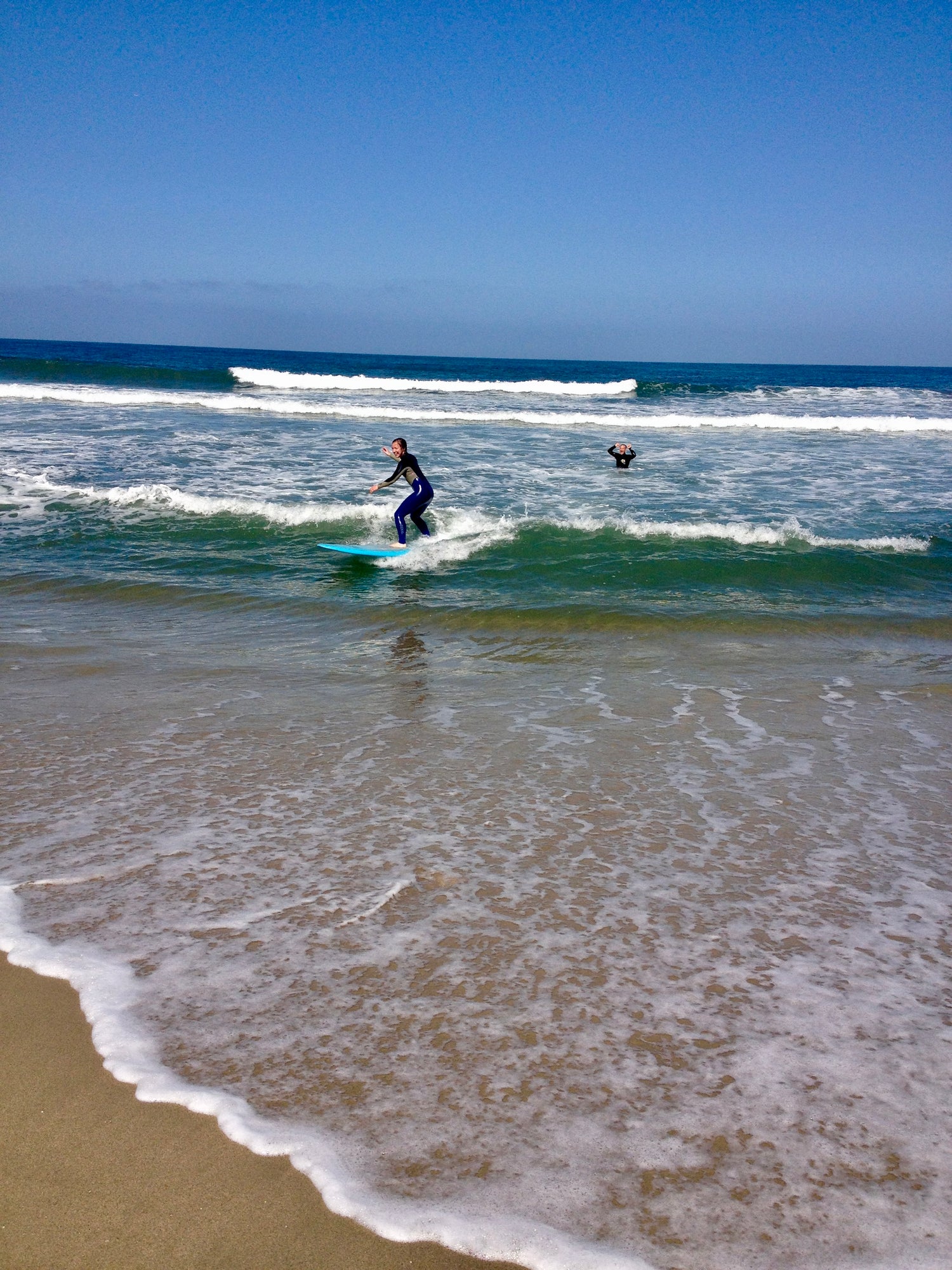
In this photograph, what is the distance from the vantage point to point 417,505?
1241 cm

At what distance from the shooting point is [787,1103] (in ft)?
8.50

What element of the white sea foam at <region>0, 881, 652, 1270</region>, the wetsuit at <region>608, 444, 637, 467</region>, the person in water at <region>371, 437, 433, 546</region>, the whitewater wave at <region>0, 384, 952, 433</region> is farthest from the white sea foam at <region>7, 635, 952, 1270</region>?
the whitewater wave at <region>0, 384, 952, 433</region>

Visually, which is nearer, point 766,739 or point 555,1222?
point 555,1222

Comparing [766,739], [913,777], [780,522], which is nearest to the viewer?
[913,777]

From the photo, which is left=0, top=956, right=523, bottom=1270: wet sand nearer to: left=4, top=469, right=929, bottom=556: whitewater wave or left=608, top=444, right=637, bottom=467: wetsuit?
left=4, top=469, right=929, bottom=556: whitewater wave

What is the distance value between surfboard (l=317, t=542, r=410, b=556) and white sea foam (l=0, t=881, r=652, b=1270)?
8.61 m

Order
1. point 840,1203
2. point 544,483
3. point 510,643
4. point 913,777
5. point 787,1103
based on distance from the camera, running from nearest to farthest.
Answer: point 840,1203, point 787,1103, point 913,777, point 510,643, point 544,483

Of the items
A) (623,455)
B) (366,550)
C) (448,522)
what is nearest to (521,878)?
(366,550)

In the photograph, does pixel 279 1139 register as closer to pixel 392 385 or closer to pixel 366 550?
pixel 366 550

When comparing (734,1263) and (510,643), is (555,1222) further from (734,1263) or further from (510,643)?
(510,643)

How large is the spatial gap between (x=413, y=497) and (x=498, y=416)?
1924 cm

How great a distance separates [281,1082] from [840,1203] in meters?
1.55

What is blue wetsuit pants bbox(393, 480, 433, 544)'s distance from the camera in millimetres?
12227

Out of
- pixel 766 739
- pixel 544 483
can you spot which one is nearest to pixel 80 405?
pixel 544 483
